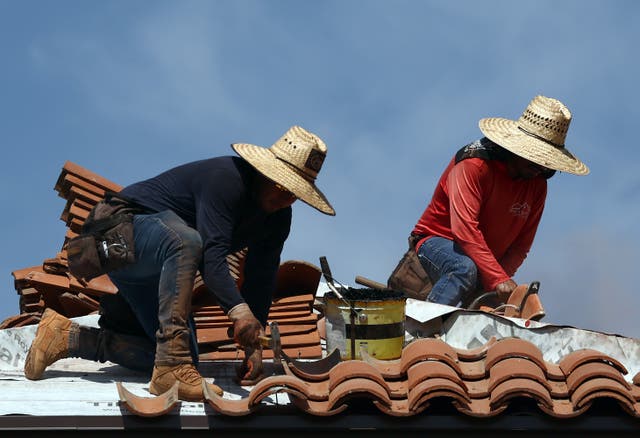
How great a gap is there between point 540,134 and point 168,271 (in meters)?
3.63

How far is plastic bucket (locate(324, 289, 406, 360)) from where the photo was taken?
7301mm

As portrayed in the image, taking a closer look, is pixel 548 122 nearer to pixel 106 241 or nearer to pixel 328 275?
pixel 328 275

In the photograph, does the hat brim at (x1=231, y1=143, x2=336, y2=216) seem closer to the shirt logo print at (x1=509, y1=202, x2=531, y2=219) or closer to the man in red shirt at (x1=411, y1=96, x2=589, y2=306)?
the man in red shirt at (x1=411, y1=96, x2=589, y2=306)

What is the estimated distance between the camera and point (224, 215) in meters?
6.51

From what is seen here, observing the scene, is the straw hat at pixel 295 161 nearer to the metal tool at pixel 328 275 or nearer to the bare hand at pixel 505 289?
the metal tool at pixel 328 275

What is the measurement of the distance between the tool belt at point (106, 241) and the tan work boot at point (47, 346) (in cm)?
36

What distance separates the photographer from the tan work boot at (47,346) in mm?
7012

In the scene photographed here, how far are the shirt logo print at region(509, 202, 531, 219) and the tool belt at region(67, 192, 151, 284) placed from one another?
3227 mm

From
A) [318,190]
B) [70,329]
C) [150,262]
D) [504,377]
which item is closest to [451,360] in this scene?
[504,377]

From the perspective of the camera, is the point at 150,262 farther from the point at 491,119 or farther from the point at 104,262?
the point at 491,119

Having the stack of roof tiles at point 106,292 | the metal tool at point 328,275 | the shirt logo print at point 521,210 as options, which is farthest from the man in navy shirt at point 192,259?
the shirt logo print at point 521,210

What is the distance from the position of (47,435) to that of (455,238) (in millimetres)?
3759

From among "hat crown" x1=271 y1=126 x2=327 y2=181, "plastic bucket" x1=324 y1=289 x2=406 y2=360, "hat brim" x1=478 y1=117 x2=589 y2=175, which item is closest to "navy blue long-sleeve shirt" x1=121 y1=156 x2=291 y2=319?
"hat crown" x1=271 y1=126 x2=327 y2=181

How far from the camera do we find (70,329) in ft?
23.5
